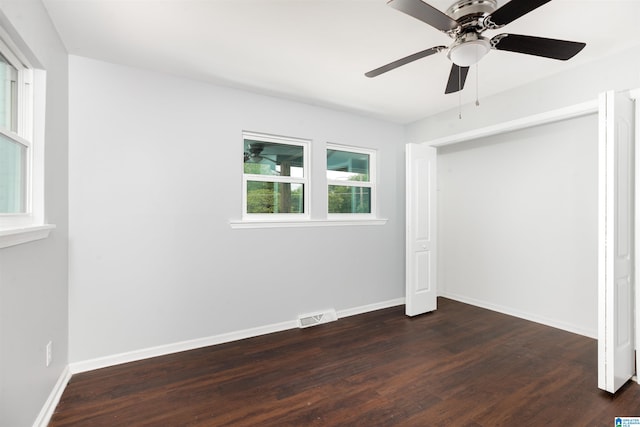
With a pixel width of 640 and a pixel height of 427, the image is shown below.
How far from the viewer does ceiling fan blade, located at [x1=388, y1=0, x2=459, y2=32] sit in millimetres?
1456

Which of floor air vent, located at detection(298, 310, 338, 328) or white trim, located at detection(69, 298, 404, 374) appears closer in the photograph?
white trim, located at detection(69, 298, 404, 374)

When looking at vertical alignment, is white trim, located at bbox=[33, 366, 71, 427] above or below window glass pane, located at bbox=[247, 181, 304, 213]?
below

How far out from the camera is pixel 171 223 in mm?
2941

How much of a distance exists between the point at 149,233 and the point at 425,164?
3.27 m

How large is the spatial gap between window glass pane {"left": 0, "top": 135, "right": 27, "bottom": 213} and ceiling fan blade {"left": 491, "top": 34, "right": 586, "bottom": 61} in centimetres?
276

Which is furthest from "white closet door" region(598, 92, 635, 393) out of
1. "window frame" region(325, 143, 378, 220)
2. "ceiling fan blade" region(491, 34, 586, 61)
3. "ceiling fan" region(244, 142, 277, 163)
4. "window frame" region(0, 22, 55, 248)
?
"window frame" region(0, 22, 55, 248)

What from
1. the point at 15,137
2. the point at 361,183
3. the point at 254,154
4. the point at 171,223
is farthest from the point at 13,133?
the point at 361,183

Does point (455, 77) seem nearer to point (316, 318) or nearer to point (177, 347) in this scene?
point (316, 318)

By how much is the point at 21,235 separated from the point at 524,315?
15.6ft

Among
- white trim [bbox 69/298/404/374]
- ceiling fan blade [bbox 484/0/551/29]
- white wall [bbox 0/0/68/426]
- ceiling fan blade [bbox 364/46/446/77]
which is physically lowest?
white trim [bbox 69/298/404/374]

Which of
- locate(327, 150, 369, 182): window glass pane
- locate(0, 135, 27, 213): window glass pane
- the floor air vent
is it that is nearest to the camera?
locate(0, 135, 27, 213): window glass pane

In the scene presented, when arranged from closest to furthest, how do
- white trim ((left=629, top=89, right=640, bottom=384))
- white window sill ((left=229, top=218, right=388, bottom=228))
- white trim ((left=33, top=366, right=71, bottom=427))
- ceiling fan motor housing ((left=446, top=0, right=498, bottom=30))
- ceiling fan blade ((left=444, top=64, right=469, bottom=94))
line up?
ceiling fan motor housing ((left=446, top=0, right=498, bottom=30)) → white trim ((left=33, top=366, right=71, bottom=427)) → ceiling fan blade ((left=444, top=64, right=469, bottom=94)) → white trim ((left=629, top=89, right=640, bottom=384)) → white window sill ((left=229, top=218, right=388, bottom=228))

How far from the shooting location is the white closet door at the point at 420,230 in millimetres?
3969

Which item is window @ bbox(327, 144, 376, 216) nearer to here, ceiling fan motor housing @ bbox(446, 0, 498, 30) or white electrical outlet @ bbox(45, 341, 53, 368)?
ceiling fan motor housing @ bbox(446, 0, 498, 30)
